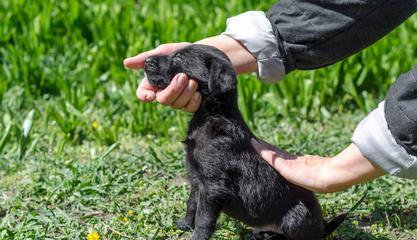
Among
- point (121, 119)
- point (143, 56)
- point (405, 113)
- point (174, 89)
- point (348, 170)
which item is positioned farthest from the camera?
point (121, 119)

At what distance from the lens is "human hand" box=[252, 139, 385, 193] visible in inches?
146

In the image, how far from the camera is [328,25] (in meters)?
4.24

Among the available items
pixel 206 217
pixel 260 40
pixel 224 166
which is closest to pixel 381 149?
pixel 224 166

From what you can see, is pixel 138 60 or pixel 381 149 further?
pixel 138 60

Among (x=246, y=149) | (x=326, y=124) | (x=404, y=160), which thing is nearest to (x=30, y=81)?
(x=326, y=124)

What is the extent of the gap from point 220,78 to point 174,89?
0.23 meters

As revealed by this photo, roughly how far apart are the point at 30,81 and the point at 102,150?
4.37 feet

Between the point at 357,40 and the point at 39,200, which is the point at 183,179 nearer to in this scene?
the point at 39,200

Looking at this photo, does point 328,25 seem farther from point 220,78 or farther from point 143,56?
point 143,56

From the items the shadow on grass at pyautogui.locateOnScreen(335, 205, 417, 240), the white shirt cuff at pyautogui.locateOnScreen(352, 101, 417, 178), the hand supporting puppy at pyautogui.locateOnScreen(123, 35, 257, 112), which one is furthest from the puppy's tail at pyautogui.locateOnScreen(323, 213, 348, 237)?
the hand supporting puppy at pyautogui.locateOnScreen(123, 35, 257, 112)

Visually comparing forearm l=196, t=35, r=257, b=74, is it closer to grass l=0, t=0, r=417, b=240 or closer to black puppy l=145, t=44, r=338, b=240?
black puppy l=145, t=44, r=338, b=240

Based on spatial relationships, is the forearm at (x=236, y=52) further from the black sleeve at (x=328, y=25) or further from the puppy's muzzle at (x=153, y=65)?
the puppy's muzzle at (x=153, y=65)

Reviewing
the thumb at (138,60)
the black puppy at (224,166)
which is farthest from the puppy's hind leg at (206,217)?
the thumb at (138,60)

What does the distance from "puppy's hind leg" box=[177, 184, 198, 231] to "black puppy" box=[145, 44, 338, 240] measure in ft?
0.34
